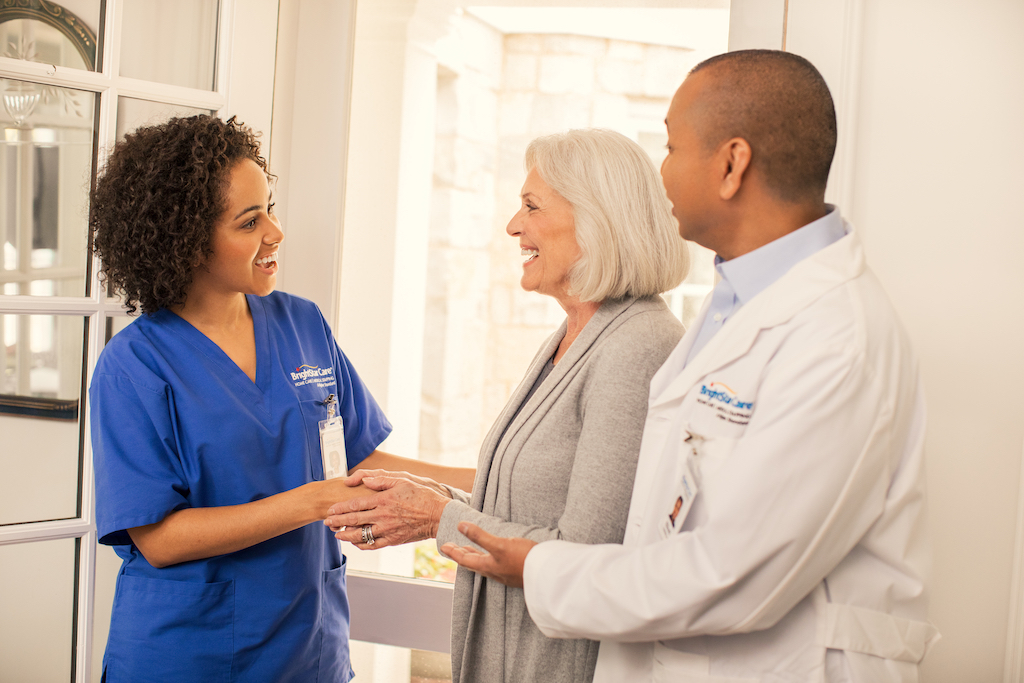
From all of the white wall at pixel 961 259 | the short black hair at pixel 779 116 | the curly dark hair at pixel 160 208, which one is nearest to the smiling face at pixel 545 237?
the short black hair at pixel 779 116

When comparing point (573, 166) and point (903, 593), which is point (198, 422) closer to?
point (573, 166)

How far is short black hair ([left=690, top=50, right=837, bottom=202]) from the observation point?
989mm

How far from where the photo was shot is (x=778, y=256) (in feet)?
3.42

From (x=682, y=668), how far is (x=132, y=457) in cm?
108

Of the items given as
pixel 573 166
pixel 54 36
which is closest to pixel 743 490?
pixel 573 166

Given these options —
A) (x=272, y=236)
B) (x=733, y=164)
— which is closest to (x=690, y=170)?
(x=733, y=164)

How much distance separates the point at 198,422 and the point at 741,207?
1120 millimetres

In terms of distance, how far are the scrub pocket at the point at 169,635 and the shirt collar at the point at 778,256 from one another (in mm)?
1187

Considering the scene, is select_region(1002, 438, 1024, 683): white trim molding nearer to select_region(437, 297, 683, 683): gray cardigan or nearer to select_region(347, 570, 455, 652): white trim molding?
select_region(437, 297, 683, 683): gray cardigan

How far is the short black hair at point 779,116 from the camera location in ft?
3.24

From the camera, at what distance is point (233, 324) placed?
1641 millimetres

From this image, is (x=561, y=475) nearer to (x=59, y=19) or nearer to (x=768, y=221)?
(x=768, y=221)

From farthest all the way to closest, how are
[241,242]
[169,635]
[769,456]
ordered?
[241,242] < [169,635] < [769,456]

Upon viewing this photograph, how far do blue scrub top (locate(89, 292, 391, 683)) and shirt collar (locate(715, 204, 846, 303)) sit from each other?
3.34 ft
